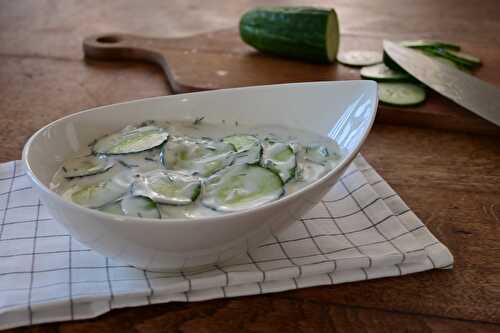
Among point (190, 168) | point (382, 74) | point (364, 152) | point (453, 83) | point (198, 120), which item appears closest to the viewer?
point (190, 168)

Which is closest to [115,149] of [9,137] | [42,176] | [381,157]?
[42,176]

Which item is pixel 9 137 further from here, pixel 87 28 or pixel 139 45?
pixel 87 28

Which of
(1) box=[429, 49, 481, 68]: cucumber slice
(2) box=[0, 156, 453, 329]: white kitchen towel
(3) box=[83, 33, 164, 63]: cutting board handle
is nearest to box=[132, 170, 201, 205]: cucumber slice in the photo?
(2) box=[0, 156, 453, 329]: white kitchen towel

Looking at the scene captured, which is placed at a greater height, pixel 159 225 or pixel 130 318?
pixel 159 225

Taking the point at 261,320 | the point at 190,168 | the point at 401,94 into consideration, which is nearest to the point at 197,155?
the point at 190,168

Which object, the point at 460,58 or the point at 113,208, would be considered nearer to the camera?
the point at 113,208

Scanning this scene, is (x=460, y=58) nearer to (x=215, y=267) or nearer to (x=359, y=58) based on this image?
(x=359, y=58)

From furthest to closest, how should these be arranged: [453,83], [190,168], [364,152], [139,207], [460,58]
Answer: [460,58] → [453,83] → [364,152] → [190,168] → [139,207]

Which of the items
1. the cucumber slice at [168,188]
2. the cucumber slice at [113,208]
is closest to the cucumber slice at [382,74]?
the cucumber slice at [168,188]
